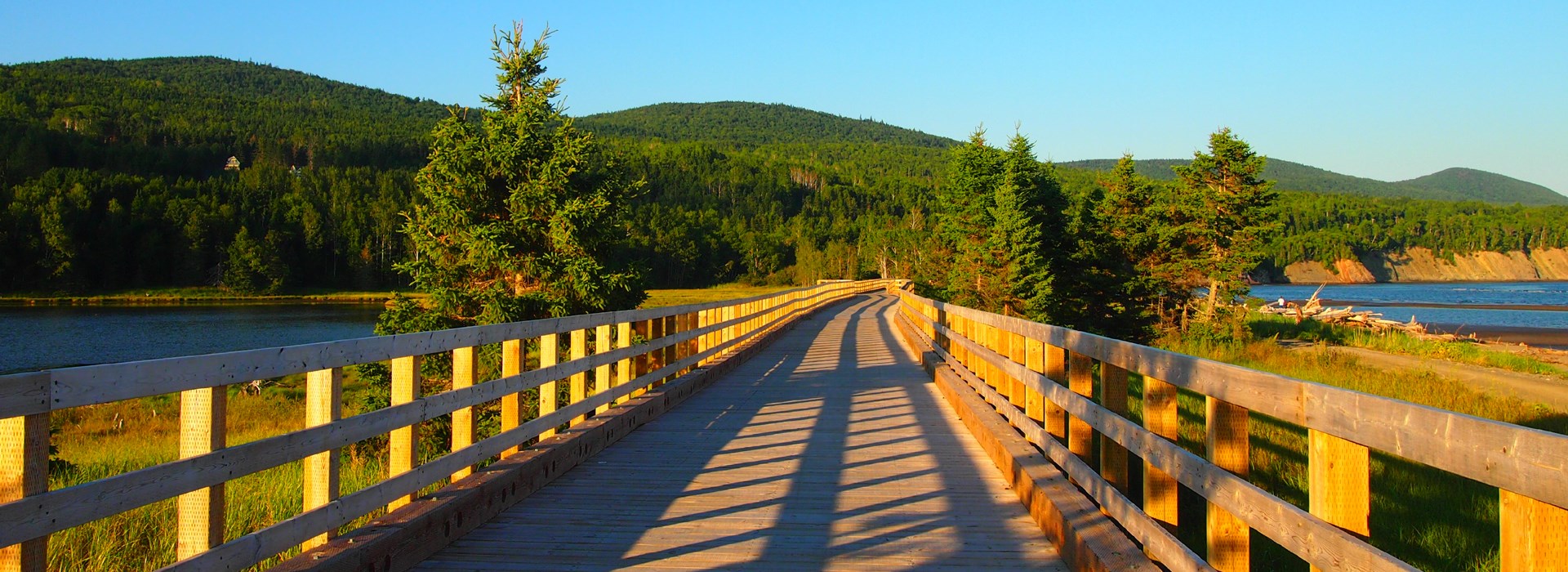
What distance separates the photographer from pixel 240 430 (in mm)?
17359

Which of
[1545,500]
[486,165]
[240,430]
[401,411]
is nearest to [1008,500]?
[401,411]

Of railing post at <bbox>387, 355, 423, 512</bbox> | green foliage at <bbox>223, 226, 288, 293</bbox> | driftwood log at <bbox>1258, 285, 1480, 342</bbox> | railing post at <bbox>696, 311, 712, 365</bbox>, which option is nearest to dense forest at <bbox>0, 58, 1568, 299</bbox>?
green foliage at <bbox>223, 226, 288, 293</bbox>

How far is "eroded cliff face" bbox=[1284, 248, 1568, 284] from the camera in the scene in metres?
162

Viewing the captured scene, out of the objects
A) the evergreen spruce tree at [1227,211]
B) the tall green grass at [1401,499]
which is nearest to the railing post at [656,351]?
the tall green grass at [1401,499]

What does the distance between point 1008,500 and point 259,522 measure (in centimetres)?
451

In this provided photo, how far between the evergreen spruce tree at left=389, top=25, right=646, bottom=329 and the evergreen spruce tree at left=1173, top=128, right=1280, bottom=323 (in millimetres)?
26156

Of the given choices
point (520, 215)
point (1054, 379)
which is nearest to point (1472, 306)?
point (520, 215)

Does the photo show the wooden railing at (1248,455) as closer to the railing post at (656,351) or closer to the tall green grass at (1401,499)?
the tall green grass at (1401,499)

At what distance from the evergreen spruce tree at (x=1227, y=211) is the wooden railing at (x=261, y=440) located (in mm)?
37613

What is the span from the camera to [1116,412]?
5.00 meters

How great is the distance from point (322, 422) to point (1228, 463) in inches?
139

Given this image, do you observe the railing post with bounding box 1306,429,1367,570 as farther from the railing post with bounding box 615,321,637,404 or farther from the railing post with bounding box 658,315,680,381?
the railing post with bounding box 658,315,680,381

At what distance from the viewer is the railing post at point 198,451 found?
3.38m

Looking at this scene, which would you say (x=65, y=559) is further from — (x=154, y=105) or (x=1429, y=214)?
(x=1429, y=214)
